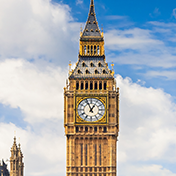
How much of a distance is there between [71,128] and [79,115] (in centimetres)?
261

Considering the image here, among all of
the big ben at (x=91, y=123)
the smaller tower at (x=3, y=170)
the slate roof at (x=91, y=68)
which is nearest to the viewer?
the big ben at (x=91, y=123)

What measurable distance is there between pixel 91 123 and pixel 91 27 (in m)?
18.3

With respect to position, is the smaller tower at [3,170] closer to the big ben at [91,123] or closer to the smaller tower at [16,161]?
the smaller tower at [16,161]

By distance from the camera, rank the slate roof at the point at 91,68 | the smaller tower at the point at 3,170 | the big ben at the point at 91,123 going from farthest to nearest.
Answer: the smaller tower at the point at 3,170 → the slate roof at the point at 91,68 → the big ben at the point at 91,123

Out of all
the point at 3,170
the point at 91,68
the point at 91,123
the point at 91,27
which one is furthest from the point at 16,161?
the point at 91,27

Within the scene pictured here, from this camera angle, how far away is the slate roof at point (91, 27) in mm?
161750

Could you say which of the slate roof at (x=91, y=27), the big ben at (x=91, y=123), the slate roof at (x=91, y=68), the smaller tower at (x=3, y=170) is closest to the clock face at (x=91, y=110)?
the big ben at (x=91, y=123)

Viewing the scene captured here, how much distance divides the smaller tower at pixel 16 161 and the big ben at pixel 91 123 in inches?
342

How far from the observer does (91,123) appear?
15562 centimetres

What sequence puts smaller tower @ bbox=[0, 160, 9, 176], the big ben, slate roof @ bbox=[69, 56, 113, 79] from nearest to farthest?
1. the big ben
2. slate roof @ bbox=[69, 56, 113, 79]
3. smaller tower @ bbox=[0, 160, 9, 176]

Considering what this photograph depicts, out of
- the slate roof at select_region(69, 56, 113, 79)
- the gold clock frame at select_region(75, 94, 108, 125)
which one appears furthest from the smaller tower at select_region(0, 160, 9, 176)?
the slate roof at select_region(69, 56, 113, 79)

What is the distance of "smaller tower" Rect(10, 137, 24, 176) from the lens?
157 meters

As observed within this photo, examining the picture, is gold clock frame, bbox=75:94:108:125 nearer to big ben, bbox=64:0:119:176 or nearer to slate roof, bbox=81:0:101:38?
big ben, bbox=64:0:119:176

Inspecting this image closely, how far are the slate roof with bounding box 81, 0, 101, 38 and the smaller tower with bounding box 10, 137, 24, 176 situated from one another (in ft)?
76.3
